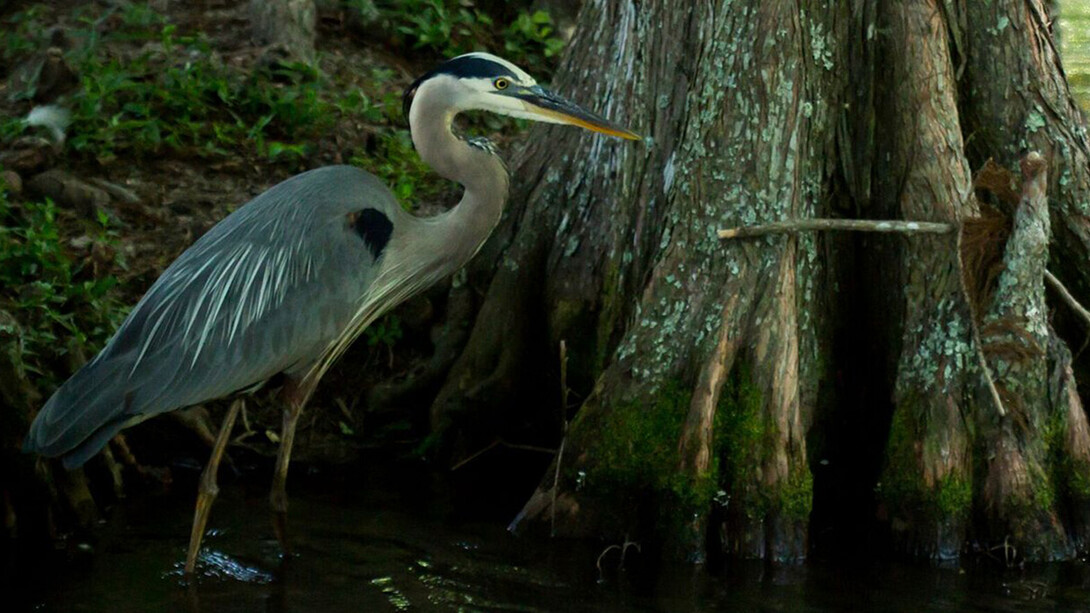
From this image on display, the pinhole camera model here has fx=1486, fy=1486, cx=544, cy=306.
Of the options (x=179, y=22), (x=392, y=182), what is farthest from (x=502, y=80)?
(x=179, y=22)

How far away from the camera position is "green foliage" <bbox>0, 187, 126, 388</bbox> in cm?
573

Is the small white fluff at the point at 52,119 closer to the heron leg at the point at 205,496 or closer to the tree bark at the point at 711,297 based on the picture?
the heron leg at the point at 205,496

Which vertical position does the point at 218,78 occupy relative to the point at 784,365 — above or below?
above

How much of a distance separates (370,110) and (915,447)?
356 cm

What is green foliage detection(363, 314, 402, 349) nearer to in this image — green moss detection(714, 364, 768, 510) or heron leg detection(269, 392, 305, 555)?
heron leg detection(269, 392, 305, 555)

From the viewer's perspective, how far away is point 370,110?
763 cm

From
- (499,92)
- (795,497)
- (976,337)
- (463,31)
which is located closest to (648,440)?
(795,497)

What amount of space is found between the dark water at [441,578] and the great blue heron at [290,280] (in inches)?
7.1

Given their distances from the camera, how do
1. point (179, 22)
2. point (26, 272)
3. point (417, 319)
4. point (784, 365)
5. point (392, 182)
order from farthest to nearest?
point (179, 22)
point (392, 182)
point (417, 319)
point (26, 272)
point (784, 365)

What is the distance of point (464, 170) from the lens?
559cm

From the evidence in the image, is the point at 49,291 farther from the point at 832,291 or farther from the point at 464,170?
the point at 832,291

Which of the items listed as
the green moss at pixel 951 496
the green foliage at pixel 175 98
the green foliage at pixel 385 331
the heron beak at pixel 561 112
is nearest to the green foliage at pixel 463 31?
the green foliage at pixel 175 98

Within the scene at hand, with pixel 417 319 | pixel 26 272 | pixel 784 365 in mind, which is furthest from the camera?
pixel 417 319

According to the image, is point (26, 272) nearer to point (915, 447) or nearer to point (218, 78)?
point (218, 78)
